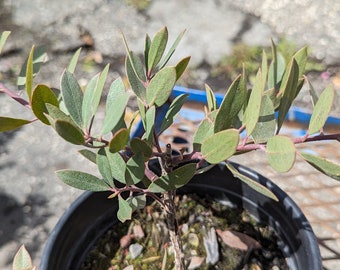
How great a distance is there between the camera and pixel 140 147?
1.78 feet

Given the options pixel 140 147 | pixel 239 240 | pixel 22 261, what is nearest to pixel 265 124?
pixel 140 147

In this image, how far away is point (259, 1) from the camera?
6.83ft

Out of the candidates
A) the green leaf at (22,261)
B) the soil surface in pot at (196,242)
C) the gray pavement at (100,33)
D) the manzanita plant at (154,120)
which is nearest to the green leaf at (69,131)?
the manzanita plant at (154,120)

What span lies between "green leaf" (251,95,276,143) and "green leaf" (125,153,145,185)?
0.14 metres

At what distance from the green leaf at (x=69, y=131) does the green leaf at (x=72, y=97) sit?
56 millimetres

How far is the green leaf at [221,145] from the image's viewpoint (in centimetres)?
49

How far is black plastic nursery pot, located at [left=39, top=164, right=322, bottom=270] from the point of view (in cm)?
83

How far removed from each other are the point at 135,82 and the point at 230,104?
0.43 feet

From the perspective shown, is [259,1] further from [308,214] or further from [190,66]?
[308,214]

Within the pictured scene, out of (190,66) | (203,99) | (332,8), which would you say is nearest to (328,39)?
(332,8)

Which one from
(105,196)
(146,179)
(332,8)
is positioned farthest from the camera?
(332,8)

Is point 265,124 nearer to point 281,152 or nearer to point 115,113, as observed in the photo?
point 281,152

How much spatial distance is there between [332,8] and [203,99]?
3.27 feet

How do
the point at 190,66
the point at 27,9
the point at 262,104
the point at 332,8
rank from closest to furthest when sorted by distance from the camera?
the point at 262,104 → the point at 190,66 → the point at 332,8 → the point at 27,9
